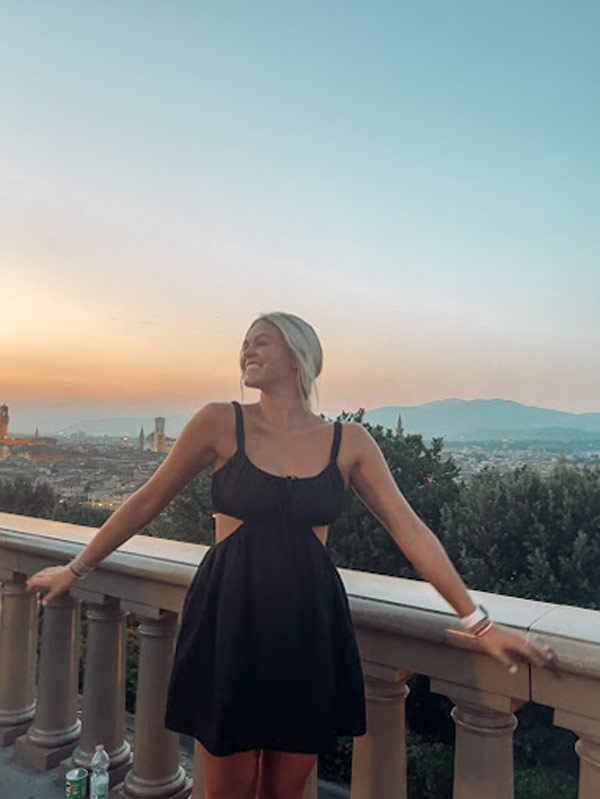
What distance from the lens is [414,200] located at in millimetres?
15180

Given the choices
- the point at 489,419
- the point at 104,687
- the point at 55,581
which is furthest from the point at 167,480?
the point at 489,419

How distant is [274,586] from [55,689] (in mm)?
1277

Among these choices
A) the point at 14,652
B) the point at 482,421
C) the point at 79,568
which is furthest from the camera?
the point at 482,421

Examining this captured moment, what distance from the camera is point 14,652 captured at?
223 centimetres

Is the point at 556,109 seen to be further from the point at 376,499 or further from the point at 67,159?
the point at 376,499

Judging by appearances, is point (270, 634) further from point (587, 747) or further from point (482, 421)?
point (482, 421)

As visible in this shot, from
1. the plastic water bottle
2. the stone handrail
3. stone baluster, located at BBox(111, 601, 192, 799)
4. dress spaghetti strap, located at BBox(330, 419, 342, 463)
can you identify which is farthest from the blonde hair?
the plastic water bottle

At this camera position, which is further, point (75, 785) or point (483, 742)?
point (75, 785)

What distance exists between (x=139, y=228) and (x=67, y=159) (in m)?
2.92

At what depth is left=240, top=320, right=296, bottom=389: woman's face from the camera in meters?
1.47

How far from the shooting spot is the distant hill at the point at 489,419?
24272 mm

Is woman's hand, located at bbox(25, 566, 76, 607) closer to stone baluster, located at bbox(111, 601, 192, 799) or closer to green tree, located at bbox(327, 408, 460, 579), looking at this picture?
stone baluster, located at bbox(111, 601, 192, 799)

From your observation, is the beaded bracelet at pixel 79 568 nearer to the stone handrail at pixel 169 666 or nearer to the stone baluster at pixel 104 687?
the stone handrail at pixel 169 666

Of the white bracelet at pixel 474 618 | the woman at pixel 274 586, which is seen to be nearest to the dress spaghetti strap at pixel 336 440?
the woman at pixel 274 586
